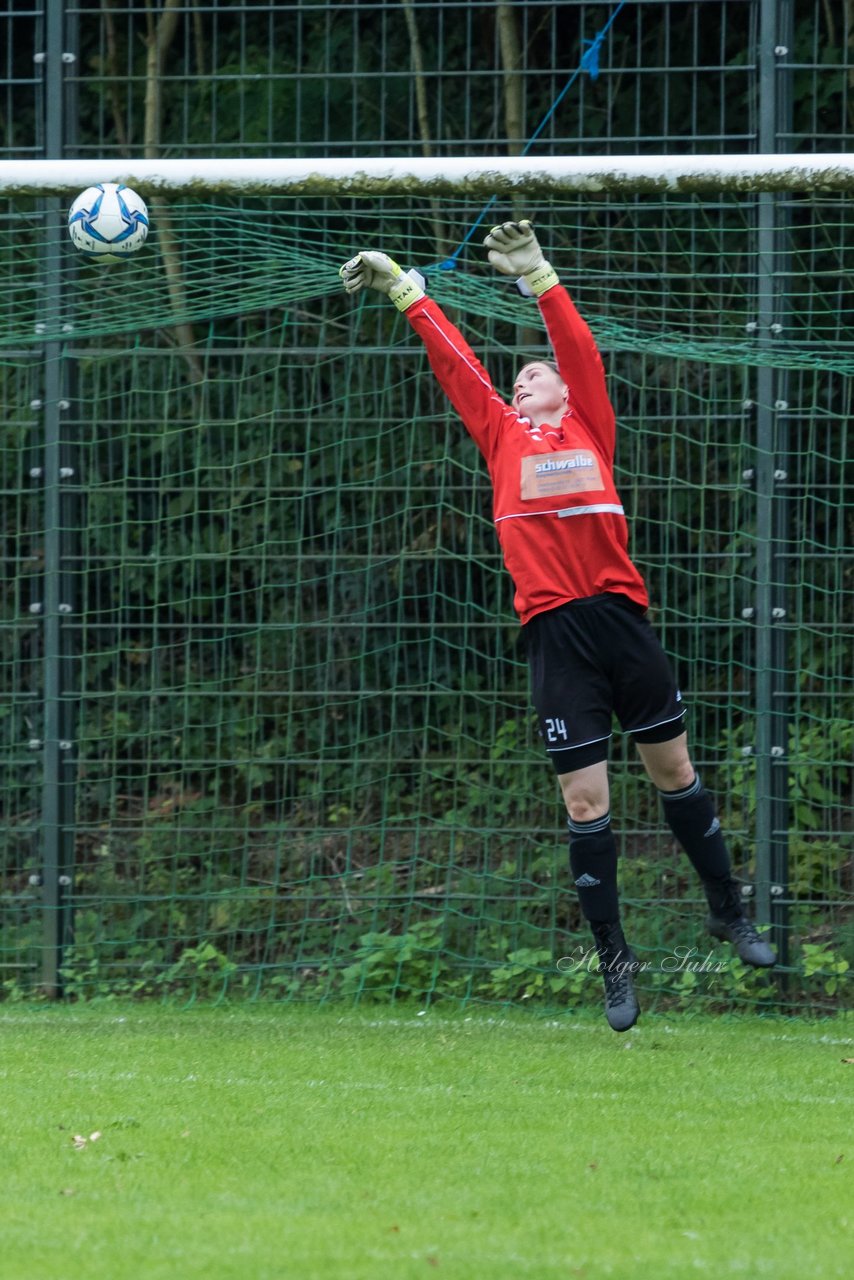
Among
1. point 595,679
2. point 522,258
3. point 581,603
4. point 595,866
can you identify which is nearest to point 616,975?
point 595,866

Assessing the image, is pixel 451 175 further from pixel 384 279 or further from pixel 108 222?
pixel 108 222

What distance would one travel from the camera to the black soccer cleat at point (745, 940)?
17.6 ft

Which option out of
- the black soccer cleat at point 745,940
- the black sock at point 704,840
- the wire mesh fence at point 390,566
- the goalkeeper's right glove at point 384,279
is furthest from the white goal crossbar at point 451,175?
the black soccer cleat at point 745,940

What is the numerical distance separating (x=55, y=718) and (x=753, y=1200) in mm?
3974

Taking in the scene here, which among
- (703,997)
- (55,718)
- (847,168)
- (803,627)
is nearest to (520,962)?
(703,997)

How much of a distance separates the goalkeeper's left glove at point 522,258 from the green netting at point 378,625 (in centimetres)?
111

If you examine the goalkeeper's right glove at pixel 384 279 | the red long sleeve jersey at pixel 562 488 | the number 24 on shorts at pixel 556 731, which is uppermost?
the goalkeeper's right glove at pixel 384 279

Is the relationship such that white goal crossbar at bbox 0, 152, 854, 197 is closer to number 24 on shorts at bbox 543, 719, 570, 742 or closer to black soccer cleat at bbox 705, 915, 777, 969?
number 24 on shorts at bbox 543, 719, 570, 742

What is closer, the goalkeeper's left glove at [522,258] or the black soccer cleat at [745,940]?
the goalkeeper's left glove at [522,258]

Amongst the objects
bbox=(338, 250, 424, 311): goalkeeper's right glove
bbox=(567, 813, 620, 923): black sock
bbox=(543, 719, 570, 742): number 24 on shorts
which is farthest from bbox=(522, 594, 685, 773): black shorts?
bbox=(338, 250, 424, 311): goalkeeper's right glove

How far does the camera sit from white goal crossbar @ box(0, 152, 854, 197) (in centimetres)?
541

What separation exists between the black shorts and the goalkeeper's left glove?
103cm

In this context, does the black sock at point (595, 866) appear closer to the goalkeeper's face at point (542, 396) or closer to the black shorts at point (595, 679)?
the black shorts at point (595, 679)

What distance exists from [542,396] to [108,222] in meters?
1.54
